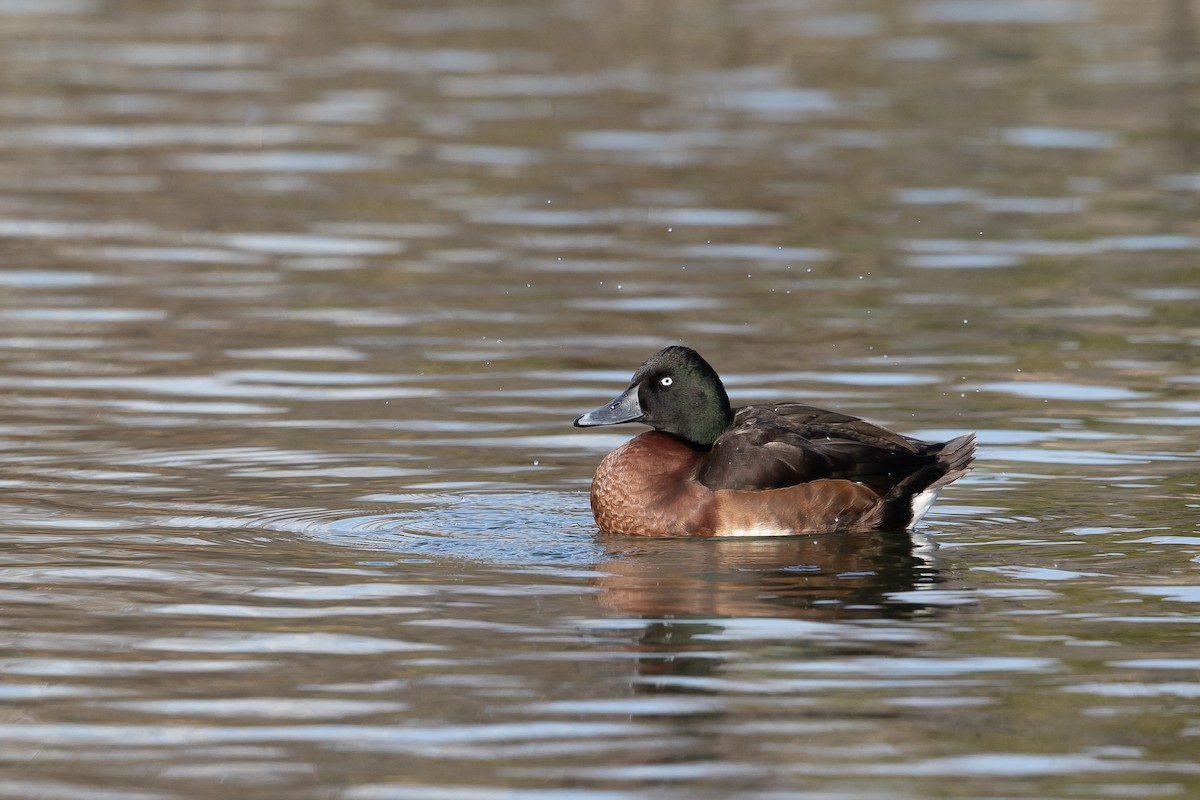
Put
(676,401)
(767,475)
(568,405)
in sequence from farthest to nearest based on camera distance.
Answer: (568,405), (676,401), (767,475)

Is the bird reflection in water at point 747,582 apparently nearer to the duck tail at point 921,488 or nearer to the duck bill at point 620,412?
the duck tail at point 921,488

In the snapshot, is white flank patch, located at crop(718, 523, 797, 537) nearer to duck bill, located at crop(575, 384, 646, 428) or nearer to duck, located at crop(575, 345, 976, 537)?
duck, located at crop(575, 345, 976, 537)

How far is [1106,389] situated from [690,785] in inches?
270

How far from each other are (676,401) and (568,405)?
228 cm

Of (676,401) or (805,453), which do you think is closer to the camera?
(805,453)

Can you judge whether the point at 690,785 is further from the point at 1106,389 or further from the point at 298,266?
the point at 298,266

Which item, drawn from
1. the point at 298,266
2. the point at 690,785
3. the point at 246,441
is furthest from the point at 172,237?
the point at 690,785

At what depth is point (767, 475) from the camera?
10234 mm

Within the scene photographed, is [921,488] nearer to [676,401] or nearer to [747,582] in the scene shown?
[676,401]

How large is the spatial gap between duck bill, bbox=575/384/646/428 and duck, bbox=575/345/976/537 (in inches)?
0.5

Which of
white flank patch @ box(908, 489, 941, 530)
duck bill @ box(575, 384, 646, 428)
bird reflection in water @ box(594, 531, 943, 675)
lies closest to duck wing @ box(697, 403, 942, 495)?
white flank patch @ box(908, 489, 941, 530)

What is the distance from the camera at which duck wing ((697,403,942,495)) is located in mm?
10242

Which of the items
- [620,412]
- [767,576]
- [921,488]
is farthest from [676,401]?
[767,576]

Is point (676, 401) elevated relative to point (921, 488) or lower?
elevated
